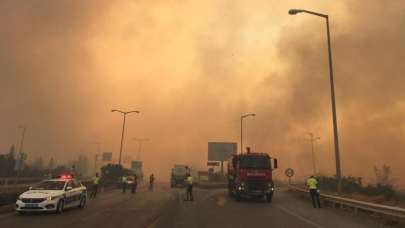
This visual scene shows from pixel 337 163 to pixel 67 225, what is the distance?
16.9 m

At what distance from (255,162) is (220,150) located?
205 feet

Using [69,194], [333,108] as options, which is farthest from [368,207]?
[69,194]

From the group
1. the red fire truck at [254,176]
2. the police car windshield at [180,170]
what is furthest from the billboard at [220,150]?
the red fire truck at [254,176]

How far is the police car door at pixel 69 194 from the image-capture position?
776 inches

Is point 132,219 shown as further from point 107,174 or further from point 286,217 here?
point 107,174

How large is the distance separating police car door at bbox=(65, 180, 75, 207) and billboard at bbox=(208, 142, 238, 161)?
70.4 meters

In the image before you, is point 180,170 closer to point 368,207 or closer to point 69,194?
point 69,194

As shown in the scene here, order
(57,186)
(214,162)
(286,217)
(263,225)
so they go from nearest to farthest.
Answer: (263,225) → (286,217) → (57,186) → (214,162)

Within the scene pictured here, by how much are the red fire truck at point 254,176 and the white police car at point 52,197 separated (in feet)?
36.9

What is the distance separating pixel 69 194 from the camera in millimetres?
20016

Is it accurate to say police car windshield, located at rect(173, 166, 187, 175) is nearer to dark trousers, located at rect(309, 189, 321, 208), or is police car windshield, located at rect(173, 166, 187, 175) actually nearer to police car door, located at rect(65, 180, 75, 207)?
dark trousers, located at rect(309, 189, 321, 208)

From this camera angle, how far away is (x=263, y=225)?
15.3 metres

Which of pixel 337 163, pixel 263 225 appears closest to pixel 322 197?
pixel 337 163

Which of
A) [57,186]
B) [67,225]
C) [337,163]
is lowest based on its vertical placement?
[67,225]
